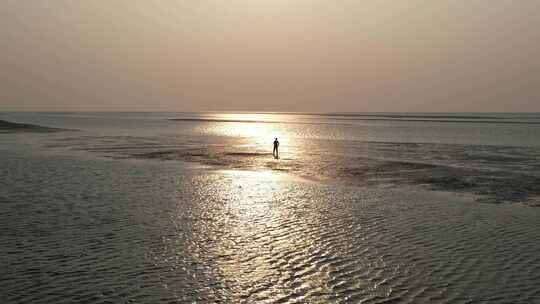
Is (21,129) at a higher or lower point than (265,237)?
higher

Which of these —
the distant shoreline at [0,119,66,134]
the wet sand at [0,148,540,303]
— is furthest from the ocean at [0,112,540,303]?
the distant shoreline at [0,119,66,134]

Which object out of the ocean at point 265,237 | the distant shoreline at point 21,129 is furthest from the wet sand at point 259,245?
the distant shoreline at point 21,129

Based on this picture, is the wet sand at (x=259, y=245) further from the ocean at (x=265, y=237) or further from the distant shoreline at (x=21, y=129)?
the distant shoreline at (x=21, y=129)

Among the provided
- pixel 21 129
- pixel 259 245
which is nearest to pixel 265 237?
pixel 259 245

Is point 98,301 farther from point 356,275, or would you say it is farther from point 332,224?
point 332,224

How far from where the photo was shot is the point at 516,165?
35.3m

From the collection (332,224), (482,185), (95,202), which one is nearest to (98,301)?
(332,224)

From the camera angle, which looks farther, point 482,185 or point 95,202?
point 482,185

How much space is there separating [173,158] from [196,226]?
23137 millimetres

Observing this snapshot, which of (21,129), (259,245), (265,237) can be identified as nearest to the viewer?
(259,245)

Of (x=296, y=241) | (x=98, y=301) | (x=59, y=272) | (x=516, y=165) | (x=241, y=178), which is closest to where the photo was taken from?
(x=98, y=301)

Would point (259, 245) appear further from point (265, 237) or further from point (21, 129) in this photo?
point (21, 129)

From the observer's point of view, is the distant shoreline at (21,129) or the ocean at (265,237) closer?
the ocean at (265,237)

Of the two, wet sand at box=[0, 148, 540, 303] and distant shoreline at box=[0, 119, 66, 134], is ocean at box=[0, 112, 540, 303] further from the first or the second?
distant shoreline at box=[0, 119, 66, 134]
